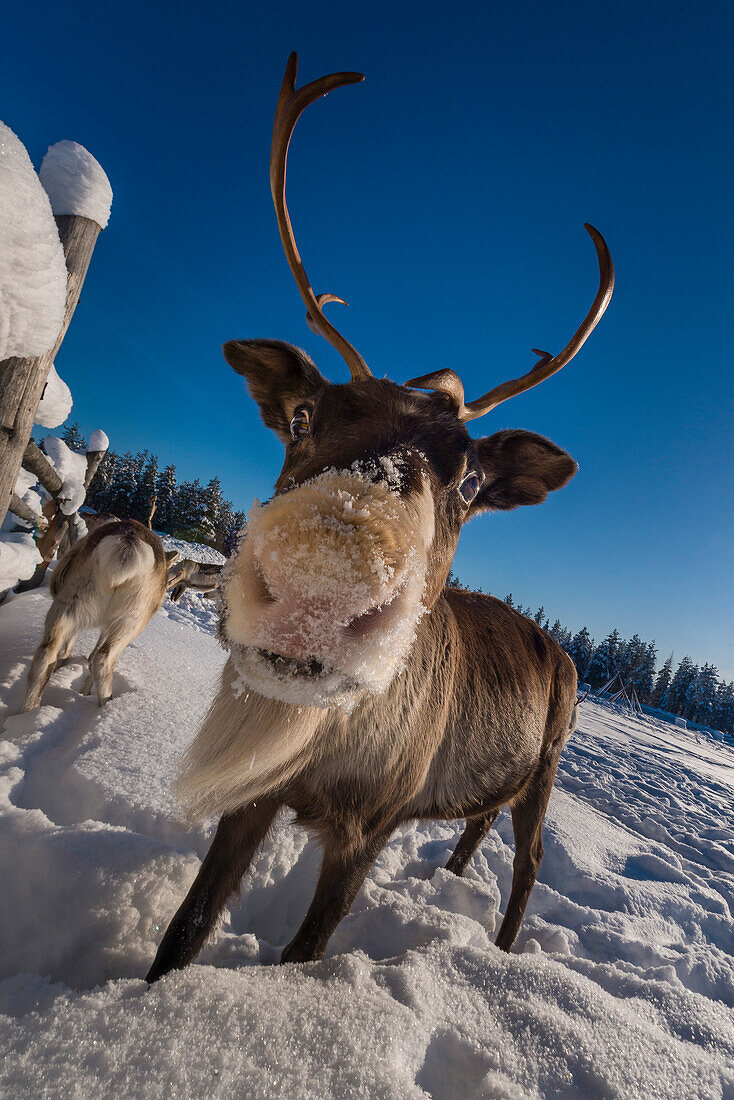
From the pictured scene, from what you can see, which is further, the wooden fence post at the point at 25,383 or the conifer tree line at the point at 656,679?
the conifer tree line at the point at 656,679

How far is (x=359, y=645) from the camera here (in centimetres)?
95

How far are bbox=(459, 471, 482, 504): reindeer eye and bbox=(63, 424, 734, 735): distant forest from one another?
101ft

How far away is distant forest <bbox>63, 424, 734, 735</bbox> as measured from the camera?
3984 cm

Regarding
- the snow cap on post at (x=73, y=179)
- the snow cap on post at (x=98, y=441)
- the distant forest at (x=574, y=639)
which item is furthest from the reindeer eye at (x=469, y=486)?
the distant forest at (x=574, y=639)

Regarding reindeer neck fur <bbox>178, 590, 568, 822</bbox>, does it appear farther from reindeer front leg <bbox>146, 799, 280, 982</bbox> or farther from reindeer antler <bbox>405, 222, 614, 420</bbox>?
reindeer antler <bbox>405, 222, 614, 420</bbox>

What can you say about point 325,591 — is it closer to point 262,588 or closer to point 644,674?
point 262,588

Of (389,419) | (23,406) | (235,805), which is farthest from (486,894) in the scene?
(23,406)

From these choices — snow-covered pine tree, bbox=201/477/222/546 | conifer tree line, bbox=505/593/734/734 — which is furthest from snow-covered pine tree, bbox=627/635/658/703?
snow-covered pine tree, bbox=201/477/222/546

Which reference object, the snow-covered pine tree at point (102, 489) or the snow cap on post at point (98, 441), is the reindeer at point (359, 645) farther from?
the snow-covered pine tree at point (102, 489)

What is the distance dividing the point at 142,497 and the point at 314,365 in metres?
45.6

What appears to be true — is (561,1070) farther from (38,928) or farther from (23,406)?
(23,406)

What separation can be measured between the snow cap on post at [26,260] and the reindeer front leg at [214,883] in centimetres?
165

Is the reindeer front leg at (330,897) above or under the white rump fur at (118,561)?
under

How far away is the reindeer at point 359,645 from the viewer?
3.05 ft
